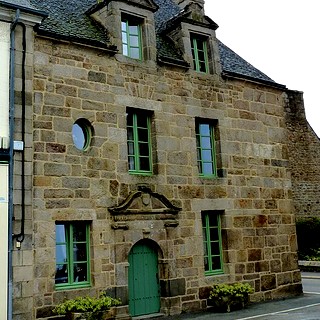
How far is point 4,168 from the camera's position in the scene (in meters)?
9.90

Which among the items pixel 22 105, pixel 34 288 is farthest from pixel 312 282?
pixel 22 105

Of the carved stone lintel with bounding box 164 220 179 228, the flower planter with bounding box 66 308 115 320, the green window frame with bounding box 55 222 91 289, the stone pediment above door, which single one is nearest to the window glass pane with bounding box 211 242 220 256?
the carved stone lintel with bounding box 164 220 179 228

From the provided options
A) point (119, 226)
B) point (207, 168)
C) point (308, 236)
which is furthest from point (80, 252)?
point (308, 236)

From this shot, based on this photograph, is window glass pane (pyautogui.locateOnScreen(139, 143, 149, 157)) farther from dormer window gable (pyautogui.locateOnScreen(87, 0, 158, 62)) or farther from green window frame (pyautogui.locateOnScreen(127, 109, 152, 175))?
dormer window gable (pyautogui.locateOnScreen(87, 0, 158, 62))

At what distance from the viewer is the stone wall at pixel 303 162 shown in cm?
2844

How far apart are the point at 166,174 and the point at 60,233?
3.16 metres

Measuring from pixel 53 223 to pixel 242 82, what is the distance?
7.31 m

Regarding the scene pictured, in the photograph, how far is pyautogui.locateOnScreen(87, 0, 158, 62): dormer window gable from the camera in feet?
40.6

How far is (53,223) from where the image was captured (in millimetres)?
10461

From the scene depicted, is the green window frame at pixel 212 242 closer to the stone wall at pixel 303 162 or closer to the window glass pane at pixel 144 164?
the window glass pane at pixel 144 164

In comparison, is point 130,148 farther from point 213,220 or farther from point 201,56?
point 201,56

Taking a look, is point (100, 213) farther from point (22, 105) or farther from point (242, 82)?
point (242, 82)

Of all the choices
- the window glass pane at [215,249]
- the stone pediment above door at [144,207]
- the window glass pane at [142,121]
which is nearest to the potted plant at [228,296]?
the window glass pane at [215,249]

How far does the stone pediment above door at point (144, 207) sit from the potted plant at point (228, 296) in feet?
7.40
